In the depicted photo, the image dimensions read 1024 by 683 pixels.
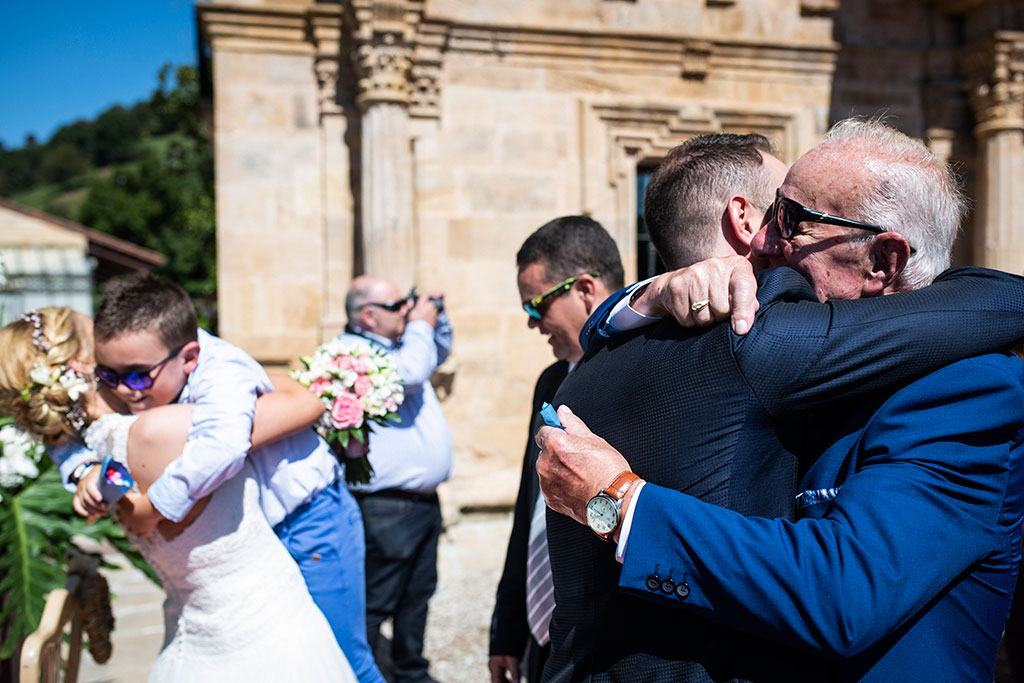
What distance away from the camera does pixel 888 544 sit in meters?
1.13

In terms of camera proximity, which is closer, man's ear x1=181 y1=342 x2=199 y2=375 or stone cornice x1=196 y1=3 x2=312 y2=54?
man's ear x1=181 y1=342 x2=199 y2=375

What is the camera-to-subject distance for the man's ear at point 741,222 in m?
1.58

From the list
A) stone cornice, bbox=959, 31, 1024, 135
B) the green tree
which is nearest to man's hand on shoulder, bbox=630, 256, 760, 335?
stone cornice, bbox=959, 31, 1024, 135

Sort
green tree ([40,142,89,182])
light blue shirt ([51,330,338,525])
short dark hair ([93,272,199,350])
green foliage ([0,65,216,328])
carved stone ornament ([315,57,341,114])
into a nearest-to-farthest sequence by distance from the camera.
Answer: light blue shirt ([51,330,338,525]), short dark hair ([93,272,199,350]), carved stone ornament ([315,57,341,114]), green foliage ([0,65,216,328]), green tree ([40,142,89,182])

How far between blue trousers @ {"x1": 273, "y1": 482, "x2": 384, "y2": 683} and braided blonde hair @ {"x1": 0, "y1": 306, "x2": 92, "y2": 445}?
793 mm

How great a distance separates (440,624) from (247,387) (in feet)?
11.4

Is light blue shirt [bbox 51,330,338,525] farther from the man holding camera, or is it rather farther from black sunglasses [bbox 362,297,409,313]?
black sunglasses [bbox 362,297,409,313]

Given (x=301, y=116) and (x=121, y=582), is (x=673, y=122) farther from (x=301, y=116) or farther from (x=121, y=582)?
(x=121, y=582)

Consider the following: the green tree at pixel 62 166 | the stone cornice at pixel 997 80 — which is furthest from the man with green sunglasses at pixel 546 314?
the green tree at pixel 62 166

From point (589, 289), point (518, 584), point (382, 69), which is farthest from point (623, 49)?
point (518, 584)

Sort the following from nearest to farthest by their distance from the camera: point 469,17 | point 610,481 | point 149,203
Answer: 1. point 610,481
2. point 469,17
3. point 149,203

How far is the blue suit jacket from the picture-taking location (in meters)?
1.13

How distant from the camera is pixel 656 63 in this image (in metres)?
8.01

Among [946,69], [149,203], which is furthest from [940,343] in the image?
[149,203]
